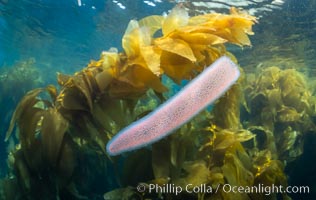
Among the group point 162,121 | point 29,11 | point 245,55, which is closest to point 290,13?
point 245,55

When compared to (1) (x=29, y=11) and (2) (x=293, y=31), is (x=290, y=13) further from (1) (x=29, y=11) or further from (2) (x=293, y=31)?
(1) (x=29, y=11)

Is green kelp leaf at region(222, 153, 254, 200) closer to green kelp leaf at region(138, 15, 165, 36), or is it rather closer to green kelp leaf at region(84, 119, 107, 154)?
green kelp leaf at region(84, 119, 107, 154)

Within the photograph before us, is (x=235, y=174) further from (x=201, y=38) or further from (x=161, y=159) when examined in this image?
(x=201, y=38)

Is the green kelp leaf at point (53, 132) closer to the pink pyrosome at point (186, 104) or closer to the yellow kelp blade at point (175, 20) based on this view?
the yellow kelp blade at point (175, 20)

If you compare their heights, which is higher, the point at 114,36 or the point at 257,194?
the point at 114,36

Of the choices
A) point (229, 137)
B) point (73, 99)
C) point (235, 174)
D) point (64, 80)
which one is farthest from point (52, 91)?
point (235, 174)

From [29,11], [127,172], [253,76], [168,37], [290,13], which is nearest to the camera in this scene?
[168,37]
